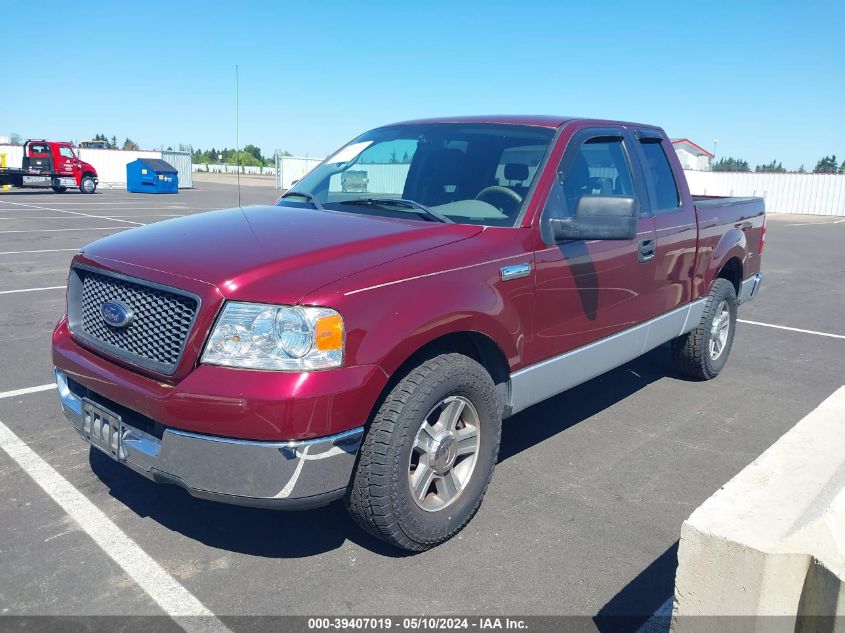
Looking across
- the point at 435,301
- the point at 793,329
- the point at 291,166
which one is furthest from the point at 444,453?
the point at 291,166

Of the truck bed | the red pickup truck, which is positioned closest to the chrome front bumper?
the red pickup truck

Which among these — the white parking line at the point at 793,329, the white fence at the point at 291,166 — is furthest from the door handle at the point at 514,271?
A: the white fence at the point at 291,166

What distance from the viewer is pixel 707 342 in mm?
5836

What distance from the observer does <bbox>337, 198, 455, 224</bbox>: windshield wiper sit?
3768 millimetres

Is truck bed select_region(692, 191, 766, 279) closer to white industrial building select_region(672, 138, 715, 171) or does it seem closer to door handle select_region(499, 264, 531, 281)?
door handle select_region(499, 264, 531, 281)

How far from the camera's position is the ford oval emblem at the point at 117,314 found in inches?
121

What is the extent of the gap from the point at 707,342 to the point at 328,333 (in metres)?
4.04

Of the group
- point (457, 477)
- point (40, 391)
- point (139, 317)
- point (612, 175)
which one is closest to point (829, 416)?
point (457, 477)

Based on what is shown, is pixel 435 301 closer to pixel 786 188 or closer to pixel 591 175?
pixel 591 175

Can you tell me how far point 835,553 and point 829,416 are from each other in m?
1.32

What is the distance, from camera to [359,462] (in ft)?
9.72

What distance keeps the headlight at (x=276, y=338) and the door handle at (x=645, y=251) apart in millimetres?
2507

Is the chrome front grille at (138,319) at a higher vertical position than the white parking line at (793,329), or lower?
higher

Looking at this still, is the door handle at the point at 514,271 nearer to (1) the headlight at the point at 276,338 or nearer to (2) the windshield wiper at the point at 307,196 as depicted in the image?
(1) the headlight at the point at 276,338
